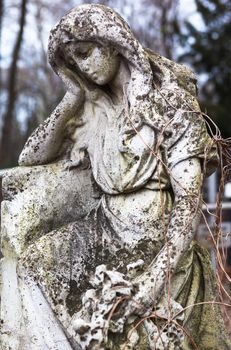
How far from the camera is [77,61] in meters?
4.26

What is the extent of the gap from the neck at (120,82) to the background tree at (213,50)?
13.8 m

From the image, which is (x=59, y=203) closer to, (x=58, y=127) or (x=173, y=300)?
(x=58, y=127)

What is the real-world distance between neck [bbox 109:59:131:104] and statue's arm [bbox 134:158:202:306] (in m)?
0.52

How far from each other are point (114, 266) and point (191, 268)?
0.37 meters

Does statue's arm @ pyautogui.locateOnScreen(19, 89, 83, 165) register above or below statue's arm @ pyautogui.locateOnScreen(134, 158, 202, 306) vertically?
above

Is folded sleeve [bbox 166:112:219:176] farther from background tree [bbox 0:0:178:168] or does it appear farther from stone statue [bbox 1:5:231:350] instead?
background tree [bbox 0:0:178:168]

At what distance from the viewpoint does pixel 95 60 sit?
4.19 meters

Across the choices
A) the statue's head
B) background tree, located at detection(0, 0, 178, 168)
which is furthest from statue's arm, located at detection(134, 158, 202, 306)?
background tree, located at detection(0, 0, 178, 168)

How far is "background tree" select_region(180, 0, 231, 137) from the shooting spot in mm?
18375

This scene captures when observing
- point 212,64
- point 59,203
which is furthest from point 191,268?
point 212,64

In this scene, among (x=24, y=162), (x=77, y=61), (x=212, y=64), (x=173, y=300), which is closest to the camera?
(x=173, y=300)

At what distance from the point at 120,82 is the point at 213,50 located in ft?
47.5

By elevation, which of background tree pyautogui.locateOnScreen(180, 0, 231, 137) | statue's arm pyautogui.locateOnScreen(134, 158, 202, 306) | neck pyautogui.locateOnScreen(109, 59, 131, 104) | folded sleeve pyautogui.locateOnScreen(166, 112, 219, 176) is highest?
background tree pyautogui.locateOnScreen(180, 0, 231, 137)

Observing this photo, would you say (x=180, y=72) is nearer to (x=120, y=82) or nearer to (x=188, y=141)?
(x=120, y=82)
